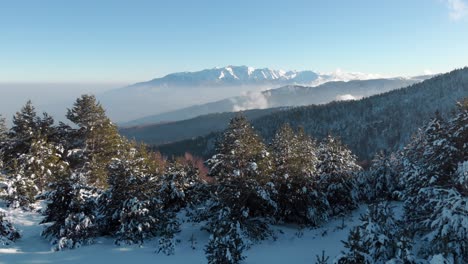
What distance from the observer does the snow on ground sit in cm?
1561

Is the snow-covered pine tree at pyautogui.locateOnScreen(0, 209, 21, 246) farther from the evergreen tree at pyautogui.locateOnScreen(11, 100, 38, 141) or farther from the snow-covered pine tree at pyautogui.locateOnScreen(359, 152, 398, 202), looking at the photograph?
the snow-covered pine tree at pyautogui.locateOnScreen(359, 152, 398, 202)

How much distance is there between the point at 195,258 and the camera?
16.3m

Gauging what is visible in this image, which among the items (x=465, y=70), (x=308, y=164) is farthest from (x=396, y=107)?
(x=308, y=164)

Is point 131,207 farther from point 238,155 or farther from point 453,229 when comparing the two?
point 453,229

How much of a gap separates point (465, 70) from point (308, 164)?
190 m

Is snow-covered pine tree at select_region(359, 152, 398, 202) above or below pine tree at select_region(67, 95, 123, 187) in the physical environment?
below

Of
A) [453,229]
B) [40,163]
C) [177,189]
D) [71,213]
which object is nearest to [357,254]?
[453,229]

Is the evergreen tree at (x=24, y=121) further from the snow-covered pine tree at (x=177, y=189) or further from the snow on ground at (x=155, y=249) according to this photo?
the snow-covered pine tree at (x=177, y=189)

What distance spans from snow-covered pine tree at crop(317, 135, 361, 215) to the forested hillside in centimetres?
12593

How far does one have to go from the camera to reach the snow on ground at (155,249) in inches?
615

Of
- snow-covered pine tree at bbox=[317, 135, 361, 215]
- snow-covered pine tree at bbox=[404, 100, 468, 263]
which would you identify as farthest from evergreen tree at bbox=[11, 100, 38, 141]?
snow-covered pine tree at bbox=[404, 100, 468, 263]

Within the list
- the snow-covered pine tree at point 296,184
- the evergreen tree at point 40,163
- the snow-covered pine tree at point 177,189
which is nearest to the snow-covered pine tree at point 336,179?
the snow-covered pine tree at point 296,184

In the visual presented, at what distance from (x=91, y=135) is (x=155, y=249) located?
1823cm

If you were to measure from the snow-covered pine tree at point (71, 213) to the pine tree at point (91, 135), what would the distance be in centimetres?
1275
